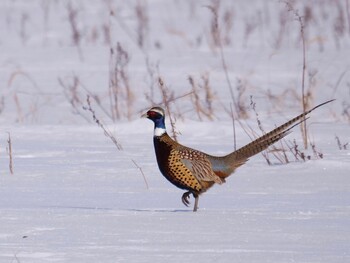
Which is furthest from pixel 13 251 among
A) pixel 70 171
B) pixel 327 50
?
pixel 327 50

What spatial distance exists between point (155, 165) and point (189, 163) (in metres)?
1.31

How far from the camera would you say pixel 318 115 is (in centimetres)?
969

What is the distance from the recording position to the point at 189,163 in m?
5.50

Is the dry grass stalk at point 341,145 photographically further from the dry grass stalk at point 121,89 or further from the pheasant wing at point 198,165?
the dry grass stalk at point 121,89

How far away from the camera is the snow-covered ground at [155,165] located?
419 cm

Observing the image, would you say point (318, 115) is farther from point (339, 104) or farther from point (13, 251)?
point (13, 251)

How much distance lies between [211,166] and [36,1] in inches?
486

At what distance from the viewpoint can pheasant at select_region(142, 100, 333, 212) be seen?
5.46 meters

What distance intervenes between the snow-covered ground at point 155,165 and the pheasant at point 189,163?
0.11 meters

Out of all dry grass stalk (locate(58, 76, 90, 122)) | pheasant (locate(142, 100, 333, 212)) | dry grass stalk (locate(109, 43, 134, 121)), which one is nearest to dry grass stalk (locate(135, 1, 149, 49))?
dry grass stalk (locate(58, 76, 90, 122))

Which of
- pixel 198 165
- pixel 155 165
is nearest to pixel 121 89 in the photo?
pixel 155 165

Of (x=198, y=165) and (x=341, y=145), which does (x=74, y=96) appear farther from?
(x=198, y=165)

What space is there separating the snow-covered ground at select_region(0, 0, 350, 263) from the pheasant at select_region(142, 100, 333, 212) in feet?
0.36

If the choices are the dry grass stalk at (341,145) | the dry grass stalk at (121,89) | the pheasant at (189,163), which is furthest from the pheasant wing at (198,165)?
the dry grass stalk at (121,89)
